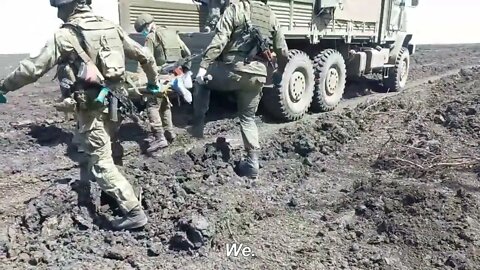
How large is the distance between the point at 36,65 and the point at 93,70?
0.37m

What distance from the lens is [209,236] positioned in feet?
11.5

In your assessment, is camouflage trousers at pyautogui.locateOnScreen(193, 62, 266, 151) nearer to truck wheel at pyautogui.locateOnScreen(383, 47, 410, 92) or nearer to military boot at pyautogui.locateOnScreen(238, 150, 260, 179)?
military boot at pyautogui.locateOnScreen(238, 150, 260, 179)

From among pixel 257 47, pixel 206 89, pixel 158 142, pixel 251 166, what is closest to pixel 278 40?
pixel 257 47

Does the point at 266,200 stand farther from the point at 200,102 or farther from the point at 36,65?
the point at 36,65

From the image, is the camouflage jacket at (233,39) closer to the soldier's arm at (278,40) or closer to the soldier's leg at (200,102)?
the soldier's arm at (278,40)

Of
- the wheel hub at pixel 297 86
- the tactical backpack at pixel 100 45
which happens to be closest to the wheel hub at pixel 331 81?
the wheel hub at pixel 297 86

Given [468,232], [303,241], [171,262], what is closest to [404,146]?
[468,232]

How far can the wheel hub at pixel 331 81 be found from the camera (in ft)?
25.1

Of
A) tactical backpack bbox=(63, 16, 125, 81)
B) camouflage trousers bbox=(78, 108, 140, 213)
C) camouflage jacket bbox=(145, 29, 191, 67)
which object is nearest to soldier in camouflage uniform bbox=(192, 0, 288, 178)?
camouflage jacket bbox=(145, 29, 191, 67)

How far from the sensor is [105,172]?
354 cm

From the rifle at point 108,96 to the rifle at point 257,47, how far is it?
147 centimetres

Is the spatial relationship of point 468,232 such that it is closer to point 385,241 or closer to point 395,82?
point 385,241

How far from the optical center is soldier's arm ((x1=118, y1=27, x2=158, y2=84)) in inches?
145

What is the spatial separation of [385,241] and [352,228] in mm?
297
